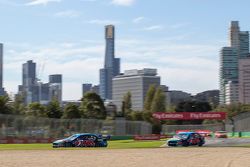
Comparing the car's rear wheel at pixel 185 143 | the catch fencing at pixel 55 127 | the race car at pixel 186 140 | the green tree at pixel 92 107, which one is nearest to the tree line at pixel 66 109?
the green tree at pixel 92 107

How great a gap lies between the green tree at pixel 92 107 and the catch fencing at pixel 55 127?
18015 mm

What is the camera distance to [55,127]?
261 feet

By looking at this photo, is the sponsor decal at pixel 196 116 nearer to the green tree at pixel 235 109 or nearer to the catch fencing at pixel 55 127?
the catch fencing at pixel 55 127

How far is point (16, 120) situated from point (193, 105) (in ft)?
378

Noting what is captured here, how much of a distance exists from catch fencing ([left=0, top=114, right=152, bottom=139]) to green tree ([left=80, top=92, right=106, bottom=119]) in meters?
18.0

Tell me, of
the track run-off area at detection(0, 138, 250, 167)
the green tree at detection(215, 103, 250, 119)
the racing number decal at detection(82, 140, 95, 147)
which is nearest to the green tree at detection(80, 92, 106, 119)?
the green tree at detection(215, 103, 250, 119)

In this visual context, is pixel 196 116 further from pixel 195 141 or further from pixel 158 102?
pixel 195 141

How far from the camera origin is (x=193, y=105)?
181 metres

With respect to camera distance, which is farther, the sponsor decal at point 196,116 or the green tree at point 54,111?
the sponsor decal at point 196,116

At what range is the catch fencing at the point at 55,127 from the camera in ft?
231

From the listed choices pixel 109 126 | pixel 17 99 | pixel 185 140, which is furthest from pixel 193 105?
pixel 185 140

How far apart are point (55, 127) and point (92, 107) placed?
126 ft

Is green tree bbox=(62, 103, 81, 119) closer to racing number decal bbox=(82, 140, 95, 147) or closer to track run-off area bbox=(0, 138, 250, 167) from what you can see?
racing number decal bbox=(82, 140, 95, 147)

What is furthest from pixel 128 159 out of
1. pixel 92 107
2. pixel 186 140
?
pixel 92 107
